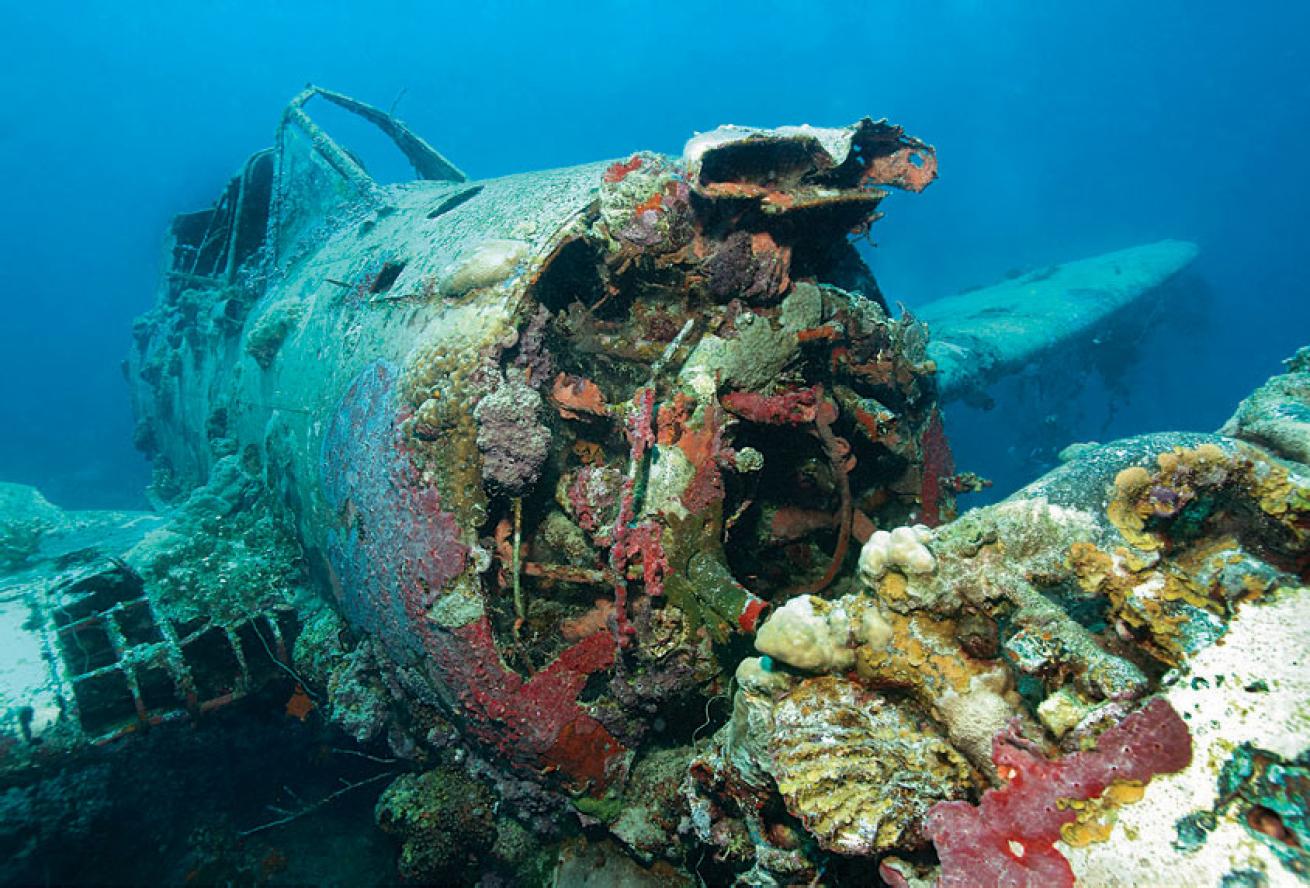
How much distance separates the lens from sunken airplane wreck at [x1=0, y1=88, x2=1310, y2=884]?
5.98 feet

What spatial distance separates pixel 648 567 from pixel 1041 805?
62.0 inches

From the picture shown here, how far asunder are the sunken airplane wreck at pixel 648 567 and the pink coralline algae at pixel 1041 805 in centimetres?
1

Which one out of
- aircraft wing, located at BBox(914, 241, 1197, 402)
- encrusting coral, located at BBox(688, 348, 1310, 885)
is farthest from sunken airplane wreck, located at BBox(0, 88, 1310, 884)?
aircraft wing, located at BBox(914, 241, 1197, 402)

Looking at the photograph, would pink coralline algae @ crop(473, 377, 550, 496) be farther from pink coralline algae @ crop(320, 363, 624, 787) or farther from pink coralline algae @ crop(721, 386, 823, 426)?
pink coralline algae @ crop(721, 386, 823, 426)

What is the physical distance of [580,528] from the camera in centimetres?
314

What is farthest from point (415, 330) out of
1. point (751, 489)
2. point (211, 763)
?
point (211, 763)

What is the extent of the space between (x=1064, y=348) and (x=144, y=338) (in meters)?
17.8

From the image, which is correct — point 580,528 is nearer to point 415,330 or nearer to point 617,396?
point 617,396

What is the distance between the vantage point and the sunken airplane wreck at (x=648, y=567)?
182 cm

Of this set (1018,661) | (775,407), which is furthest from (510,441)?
(1018,661)

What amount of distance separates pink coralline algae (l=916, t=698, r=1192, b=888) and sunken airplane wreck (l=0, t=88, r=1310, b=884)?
0.01 m

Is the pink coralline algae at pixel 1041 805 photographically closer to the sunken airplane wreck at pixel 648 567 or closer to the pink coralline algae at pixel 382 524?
the sunken airplane wreck at pixel 648 567

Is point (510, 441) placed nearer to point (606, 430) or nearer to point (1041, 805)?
point (606, 430)

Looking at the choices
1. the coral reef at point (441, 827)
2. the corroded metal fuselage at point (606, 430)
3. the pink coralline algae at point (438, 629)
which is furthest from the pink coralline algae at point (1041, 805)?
the coral reef at point (441, 827)
